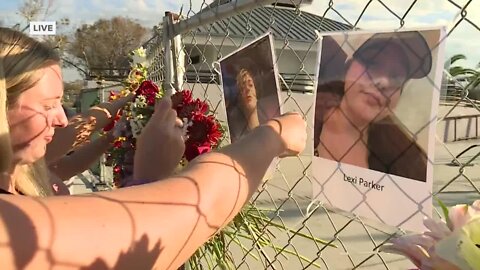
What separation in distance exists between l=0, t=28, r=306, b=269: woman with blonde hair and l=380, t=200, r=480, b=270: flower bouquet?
302 millimetres

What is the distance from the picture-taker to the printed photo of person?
1.33 meters

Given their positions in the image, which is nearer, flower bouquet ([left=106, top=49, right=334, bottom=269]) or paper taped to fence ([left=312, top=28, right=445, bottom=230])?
paper taped to fence ([left=312, top=28, right=445, bottom=230])

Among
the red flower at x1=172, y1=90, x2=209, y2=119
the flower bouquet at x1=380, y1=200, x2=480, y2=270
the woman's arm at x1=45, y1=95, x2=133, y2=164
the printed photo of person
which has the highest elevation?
the printed photo of person

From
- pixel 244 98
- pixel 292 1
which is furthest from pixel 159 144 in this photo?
pixel 292 1

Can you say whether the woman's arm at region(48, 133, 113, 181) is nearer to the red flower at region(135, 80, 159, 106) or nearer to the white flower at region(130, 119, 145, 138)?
the red flower at region(135, 80, 159, 106)

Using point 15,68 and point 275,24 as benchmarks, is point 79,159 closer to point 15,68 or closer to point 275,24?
point 275,24

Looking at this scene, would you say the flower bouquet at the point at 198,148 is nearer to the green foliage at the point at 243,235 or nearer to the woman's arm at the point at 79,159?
the green foliage at the point at 243,235

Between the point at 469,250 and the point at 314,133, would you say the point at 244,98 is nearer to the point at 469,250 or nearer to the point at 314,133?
the point at 314,133

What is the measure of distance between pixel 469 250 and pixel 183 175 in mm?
457

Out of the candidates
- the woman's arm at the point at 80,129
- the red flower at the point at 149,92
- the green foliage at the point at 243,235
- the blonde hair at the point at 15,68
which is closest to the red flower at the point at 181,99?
the red flower at the point at 149,92

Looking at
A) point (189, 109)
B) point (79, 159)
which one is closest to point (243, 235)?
point (189, 109)

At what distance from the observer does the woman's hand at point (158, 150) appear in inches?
48.9

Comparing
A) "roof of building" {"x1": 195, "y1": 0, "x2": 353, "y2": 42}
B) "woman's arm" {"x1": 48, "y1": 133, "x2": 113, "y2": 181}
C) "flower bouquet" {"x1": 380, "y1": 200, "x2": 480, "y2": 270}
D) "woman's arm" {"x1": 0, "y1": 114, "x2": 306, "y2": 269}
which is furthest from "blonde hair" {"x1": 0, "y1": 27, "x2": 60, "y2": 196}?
"woman's arm" {"x1": 48, "y1": 133, "x2": 113, "y2": 181}

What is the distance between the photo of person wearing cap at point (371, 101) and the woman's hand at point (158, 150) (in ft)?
1.06
